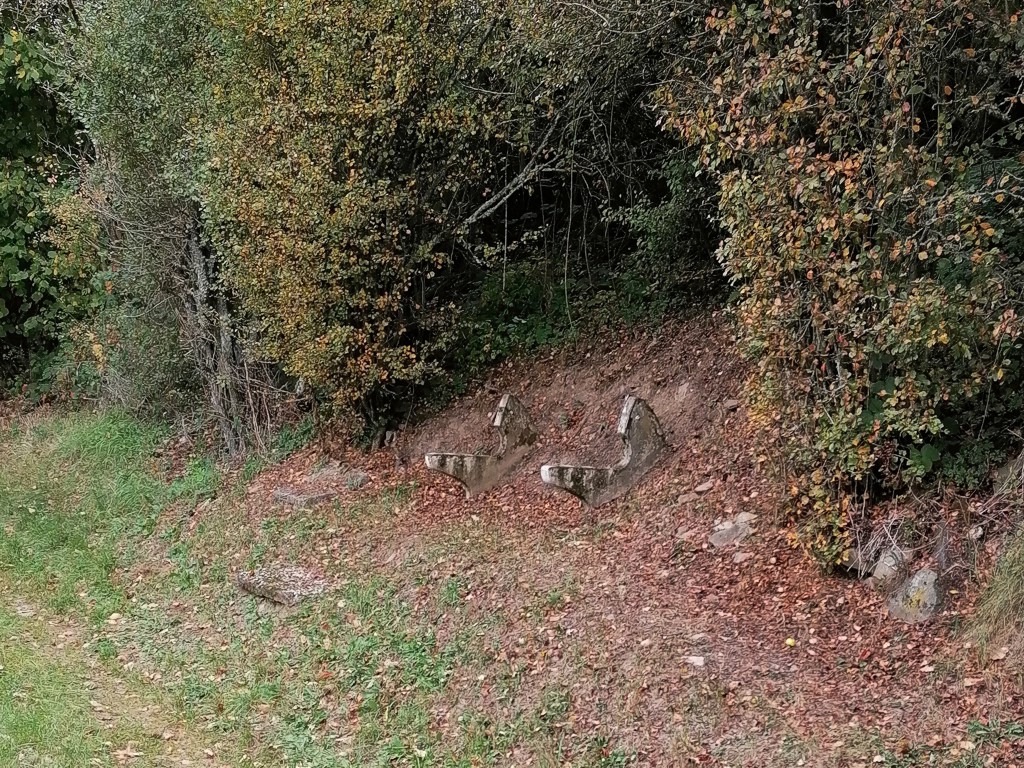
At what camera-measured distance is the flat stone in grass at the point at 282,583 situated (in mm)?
7055

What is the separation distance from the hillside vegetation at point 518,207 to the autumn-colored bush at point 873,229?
18 mm

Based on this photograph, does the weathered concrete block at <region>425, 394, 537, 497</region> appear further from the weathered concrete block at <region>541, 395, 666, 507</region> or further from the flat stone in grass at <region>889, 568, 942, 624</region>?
the flat stone in grass at <region>889, 568, 942, 624</region>

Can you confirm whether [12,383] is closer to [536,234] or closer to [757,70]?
[536,234]

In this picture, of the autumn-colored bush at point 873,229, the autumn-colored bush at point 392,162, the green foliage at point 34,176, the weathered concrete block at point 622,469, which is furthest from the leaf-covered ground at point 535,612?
the green foliage at point 34,176

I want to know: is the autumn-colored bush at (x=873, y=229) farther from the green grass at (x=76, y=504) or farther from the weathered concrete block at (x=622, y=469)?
the green grass at (x=76, y=504)

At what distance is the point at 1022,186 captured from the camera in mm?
4133

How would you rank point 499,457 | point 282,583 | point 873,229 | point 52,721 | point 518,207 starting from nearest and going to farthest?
point 873,229
point 52,721
point 282,583
point 499,457
point 518,207

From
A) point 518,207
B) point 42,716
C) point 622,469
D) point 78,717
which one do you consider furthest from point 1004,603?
point 518,207

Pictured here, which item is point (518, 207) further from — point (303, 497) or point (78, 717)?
point (78, 717)

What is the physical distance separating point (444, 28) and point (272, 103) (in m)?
1.68

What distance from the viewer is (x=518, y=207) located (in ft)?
33.3

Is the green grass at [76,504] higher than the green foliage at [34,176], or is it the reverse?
the green foliage at [34,176]

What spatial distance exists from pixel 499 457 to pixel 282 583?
2139mm

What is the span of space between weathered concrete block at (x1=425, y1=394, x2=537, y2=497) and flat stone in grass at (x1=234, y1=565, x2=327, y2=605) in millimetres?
1445
